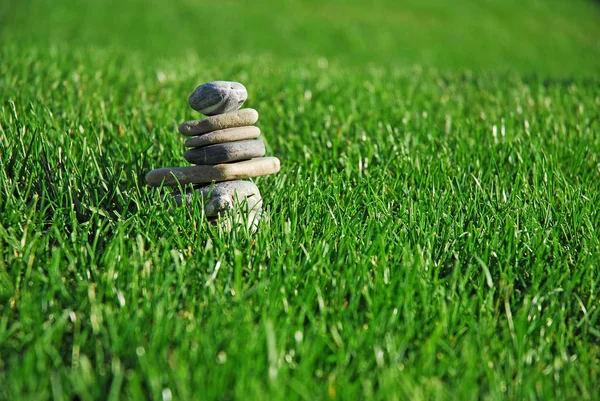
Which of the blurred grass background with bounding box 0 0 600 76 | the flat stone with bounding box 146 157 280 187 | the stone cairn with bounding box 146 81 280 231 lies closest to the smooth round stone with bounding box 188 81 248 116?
the stone cairn with bounding box 146 81 280 231

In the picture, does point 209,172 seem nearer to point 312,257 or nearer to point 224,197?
point 224,197

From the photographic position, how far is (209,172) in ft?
7.89

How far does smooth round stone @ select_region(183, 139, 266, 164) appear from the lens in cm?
240

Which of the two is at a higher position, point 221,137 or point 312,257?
point 221,137

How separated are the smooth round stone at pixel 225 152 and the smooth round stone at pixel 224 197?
11 cm

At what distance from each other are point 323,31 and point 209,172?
14719mm

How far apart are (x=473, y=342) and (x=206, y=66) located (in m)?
5.06

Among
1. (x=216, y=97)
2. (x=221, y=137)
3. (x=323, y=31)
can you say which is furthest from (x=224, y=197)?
(x=323, y=31)

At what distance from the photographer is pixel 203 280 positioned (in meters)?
2.02

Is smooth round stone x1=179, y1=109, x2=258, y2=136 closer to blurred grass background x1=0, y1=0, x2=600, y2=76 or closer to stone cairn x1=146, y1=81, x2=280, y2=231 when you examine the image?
stone cairn x1=146, y1=81, x2=280, y2=231

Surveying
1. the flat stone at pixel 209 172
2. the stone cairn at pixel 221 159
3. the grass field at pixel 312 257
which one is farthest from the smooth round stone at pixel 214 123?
the grass field at pixel 312 257

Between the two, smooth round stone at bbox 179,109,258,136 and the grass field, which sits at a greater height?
smooth round stone at bbox 179,109,258,136

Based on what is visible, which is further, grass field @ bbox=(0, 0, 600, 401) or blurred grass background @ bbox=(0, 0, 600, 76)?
blurred grass background @ bbox=(0, 0, 600, 76)

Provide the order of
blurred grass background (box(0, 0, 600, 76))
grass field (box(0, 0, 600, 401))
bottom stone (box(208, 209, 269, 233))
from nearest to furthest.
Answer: grass field (box(0, 0, 600, 401)), bottom stone (box(208, 209, 269, 233)), blurred grass background (box(0, 0, 600, 76))
